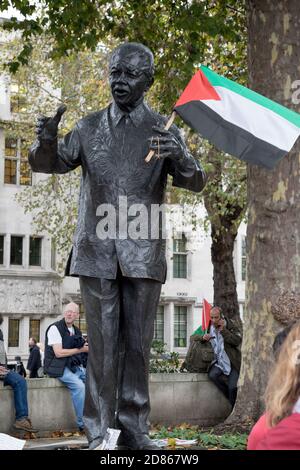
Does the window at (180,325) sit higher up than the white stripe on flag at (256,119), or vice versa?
the white stripe on flag at (256,119)

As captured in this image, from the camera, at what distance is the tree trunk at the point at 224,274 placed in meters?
25.1

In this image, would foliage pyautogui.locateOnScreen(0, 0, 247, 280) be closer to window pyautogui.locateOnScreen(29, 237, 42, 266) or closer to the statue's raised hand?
the statue's raised hand

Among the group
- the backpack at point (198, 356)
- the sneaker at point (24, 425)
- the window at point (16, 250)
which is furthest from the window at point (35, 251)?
the sneaker at point (24, 425)

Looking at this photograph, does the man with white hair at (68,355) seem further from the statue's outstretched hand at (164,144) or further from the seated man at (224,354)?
the statue's outstretched hand at (164,144)

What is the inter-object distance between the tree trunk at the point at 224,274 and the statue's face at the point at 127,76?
18613 mm

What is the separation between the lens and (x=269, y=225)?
40.6 ft

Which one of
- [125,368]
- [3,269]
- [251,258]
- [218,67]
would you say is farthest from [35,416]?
[3,269]

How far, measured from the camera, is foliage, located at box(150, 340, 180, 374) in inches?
606

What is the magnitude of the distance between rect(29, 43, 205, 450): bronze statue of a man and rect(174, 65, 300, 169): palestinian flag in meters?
0.75

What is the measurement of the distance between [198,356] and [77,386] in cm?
299

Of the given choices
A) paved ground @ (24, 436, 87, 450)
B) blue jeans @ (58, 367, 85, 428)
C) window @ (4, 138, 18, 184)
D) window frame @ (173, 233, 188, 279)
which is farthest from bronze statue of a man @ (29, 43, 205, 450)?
window frame @ (173, 233, 188, 279)

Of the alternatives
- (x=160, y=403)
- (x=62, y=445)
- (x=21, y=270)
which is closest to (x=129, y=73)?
(x=62, y=445)

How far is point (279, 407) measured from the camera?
344 cm

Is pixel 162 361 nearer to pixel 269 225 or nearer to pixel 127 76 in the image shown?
pixel 269 225
